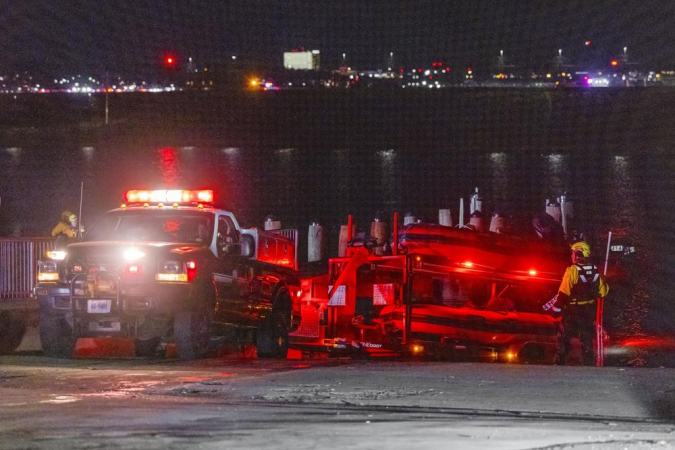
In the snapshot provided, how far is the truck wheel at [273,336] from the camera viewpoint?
13.6 m

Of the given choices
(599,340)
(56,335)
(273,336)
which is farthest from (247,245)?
(599,340)

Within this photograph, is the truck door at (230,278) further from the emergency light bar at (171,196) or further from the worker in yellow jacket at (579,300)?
the worker in yellow jacket at (579,300)

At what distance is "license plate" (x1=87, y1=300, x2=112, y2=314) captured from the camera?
38.9 ft

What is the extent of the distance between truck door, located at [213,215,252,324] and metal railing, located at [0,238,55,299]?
6846mm

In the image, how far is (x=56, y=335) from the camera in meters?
12.4

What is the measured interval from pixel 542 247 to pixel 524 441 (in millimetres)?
10114

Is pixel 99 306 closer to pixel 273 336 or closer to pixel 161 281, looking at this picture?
pixel 161 281

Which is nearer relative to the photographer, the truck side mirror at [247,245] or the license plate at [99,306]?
the license plate at [99,306]

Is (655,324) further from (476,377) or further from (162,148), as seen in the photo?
(162,148)

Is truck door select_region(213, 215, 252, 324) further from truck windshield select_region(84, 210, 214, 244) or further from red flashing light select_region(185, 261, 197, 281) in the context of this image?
red flashing light select_region(185, 261, 197, 281)

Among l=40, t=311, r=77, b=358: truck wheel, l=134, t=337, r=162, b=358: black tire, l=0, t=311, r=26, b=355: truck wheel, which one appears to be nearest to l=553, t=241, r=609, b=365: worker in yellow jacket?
l=134, t=337, r=162, b=358: black tire

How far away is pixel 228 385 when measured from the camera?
9.40 meters

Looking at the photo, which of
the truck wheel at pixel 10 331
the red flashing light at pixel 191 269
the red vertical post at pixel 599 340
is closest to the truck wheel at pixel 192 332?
the red flashing light at pixel 191 269

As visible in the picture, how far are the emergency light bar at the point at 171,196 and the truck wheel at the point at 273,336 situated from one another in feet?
5.82
